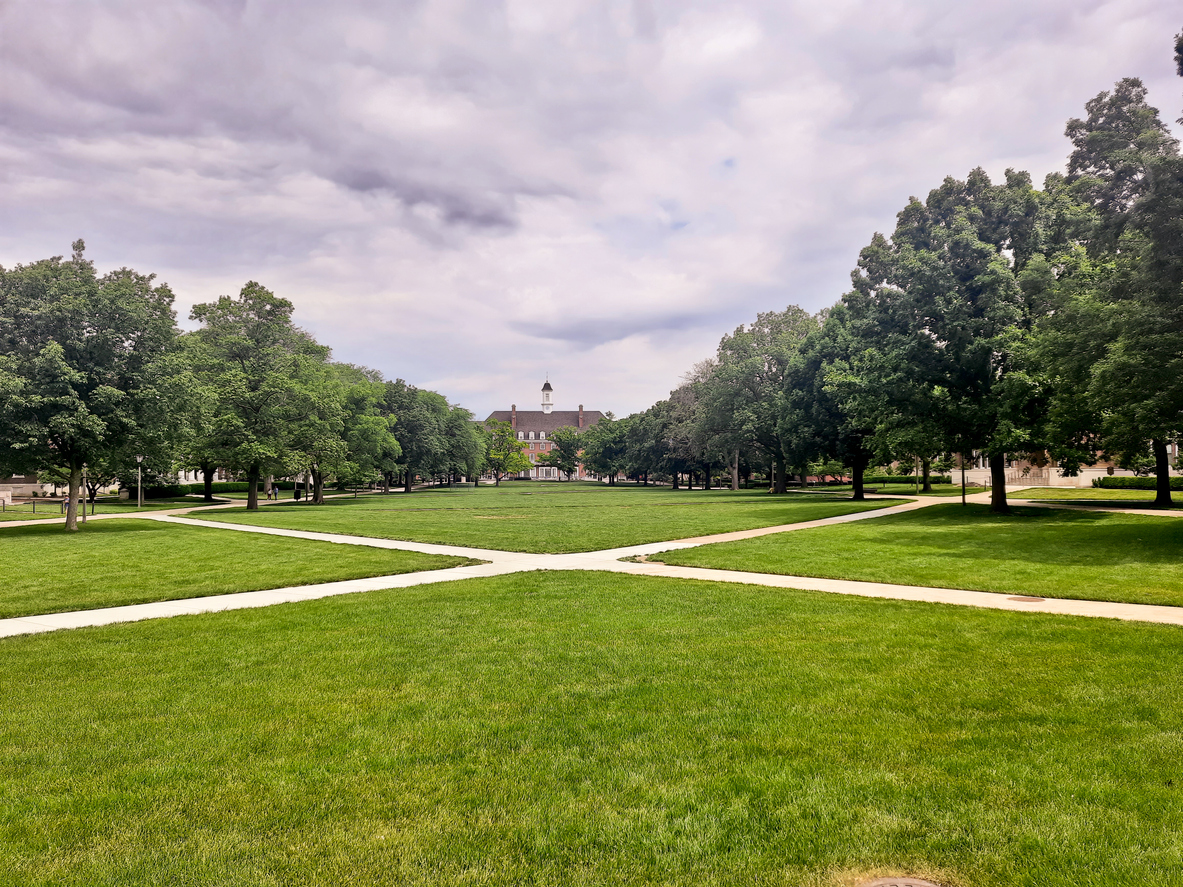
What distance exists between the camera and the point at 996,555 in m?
15.4

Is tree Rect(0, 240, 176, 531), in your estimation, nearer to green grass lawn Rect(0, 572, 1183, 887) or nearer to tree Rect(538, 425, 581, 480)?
green grass lawn Rect(0, 572, 1183, 887)

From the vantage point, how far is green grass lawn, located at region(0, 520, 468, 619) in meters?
11.0

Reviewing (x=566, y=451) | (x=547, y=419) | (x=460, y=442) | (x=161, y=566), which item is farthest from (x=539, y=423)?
(x=161, y=566)

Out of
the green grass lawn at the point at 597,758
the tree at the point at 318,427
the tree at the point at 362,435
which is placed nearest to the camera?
the green grass lawn at the point at 597,758

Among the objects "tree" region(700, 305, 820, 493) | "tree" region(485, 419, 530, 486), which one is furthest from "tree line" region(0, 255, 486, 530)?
"tree" region(485, 419, 530, 486)

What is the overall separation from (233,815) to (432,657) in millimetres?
3282

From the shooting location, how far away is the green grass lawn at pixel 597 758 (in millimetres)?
3305

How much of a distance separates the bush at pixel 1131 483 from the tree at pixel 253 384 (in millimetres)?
51705

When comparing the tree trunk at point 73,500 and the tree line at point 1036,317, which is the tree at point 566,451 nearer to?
the tree line at point 1036,317

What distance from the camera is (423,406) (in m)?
69.7

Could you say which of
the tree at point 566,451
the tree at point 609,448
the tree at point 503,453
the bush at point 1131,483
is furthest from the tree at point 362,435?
the tree at point 566,451

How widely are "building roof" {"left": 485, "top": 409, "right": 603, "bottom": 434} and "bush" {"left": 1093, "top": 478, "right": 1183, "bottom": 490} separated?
13314 cm

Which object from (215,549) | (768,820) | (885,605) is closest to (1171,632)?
(885,605)

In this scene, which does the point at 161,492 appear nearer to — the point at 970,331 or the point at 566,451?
the point at 970,331
